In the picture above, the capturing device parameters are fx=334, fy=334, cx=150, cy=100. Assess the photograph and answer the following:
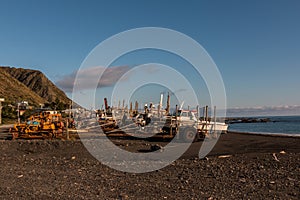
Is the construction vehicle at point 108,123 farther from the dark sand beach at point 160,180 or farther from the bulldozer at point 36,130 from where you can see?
the dark sand beach at point 160,180

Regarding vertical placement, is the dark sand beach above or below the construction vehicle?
below

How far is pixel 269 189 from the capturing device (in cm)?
920

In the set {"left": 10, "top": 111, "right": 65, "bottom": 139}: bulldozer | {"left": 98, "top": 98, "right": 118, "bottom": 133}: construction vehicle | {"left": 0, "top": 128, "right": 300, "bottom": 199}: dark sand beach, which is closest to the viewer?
{"left": 0, "top": 128, "right": 300, "bottom": 199}: dark sand beach

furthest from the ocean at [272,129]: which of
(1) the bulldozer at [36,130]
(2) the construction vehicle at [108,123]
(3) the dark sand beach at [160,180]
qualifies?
(3) the dark sand beach at [160,180]

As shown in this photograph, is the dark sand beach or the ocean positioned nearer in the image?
the dark sand beach

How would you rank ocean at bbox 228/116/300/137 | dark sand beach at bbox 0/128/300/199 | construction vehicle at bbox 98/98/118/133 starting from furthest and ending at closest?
ocean at bbox 228/116/300/137 < construction vehicle at bbox 98/98/118/133 < dark sand beach at bbox 0/128/300/199

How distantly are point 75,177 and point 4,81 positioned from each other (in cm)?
11224

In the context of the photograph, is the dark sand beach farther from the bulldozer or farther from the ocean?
the ocean

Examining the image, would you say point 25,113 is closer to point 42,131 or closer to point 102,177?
point 42,131

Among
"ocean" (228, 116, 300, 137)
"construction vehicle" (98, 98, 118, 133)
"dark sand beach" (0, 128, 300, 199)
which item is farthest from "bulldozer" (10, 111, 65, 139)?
"ocean" (228, 116, 300, 137)

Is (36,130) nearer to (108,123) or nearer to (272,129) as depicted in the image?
(108,123)

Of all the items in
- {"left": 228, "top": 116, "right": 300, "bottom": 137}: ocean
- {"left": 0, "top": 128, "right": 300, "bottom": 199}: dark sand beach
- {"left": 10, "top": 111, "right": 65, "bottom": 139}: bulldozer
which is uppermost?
{"left": 10, "top": 111, "right": 65, "bottom": 139}: bulldozer

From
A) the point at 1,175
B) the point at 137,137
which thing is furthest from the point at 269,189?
the point at 137,137

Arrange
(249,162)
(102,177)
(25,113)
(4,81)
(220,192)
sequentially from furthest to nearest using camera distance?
(4,81), (25,113), (249,162), (102,177), (220,192)
